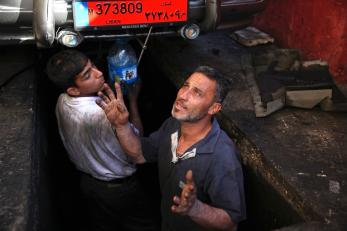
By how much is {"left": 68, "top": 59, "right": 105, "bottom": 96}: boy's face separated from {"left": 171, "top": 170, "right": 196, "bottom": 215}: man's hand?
128 centimetres

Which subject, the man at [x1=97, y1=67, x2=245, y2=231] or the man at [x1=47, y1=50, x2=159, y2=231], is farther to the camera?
the man at [x1=47, y1=50, x2=159, y2=231]

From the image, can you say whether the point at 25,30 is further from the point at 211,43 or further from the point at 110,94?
the point at 211,43

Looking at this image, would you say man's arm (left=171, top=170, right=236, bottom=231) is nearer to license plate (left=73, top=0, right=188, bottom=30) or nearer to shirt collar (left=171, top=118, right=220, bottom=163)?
shirt collar (left=171, top=118, right=220, bottom=163)

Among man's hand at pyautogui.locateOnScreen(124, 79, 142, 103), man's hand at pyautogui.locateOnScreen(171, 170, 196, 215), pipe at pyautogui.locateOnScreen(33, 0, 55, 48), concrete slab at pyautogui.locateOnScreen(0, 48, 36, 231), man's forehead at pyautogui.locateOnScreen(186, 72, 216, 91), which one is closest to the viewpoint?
man's hand at pyautogui.locateOnScreen(171, 170, 196, 215)

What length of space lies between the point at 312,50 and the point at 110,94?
2567 millimetres

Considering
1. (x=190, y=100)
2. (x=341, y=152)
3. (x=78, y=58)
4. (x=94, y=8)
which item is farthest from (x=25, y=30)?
(x=341, y=152)

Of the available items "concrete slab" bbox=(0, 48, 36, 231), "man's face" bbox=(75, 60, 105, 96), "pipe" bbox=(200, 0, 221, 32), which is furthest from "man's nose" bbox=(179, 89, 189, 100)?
"pipe" bbox=(200, 0, 221, 32)

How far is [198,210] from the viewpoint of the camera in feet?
7.18

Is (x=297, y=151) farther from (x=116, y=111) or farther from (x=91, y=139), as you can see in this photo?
(x=91, y=139)

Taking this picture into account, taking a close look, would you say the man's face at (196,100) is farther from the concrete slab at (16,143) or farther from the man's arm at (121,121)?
the concrete slab at (16,143)

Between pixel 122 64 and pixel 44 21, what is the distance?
0.84 m

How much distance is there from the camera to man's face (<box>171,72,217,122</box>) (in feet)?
8.45

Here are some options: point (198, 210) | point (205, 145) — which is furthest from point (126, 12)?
point (198, 210)

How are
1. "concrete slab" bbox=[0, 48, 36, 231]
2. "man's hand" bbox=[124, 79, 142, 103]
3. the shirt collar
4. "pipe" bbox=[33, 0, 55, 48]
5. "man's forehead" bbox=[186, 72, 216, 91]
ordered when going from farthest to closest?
"man's hand" bbox=[124, 79, 142, 103], "pipe" bbox=[33, 0, 55, 48], "man's forehead" bbox=[186, 72, 216, 91], the shirt collar, "concrete slab" bbox=[0, 48, 36, 231]
